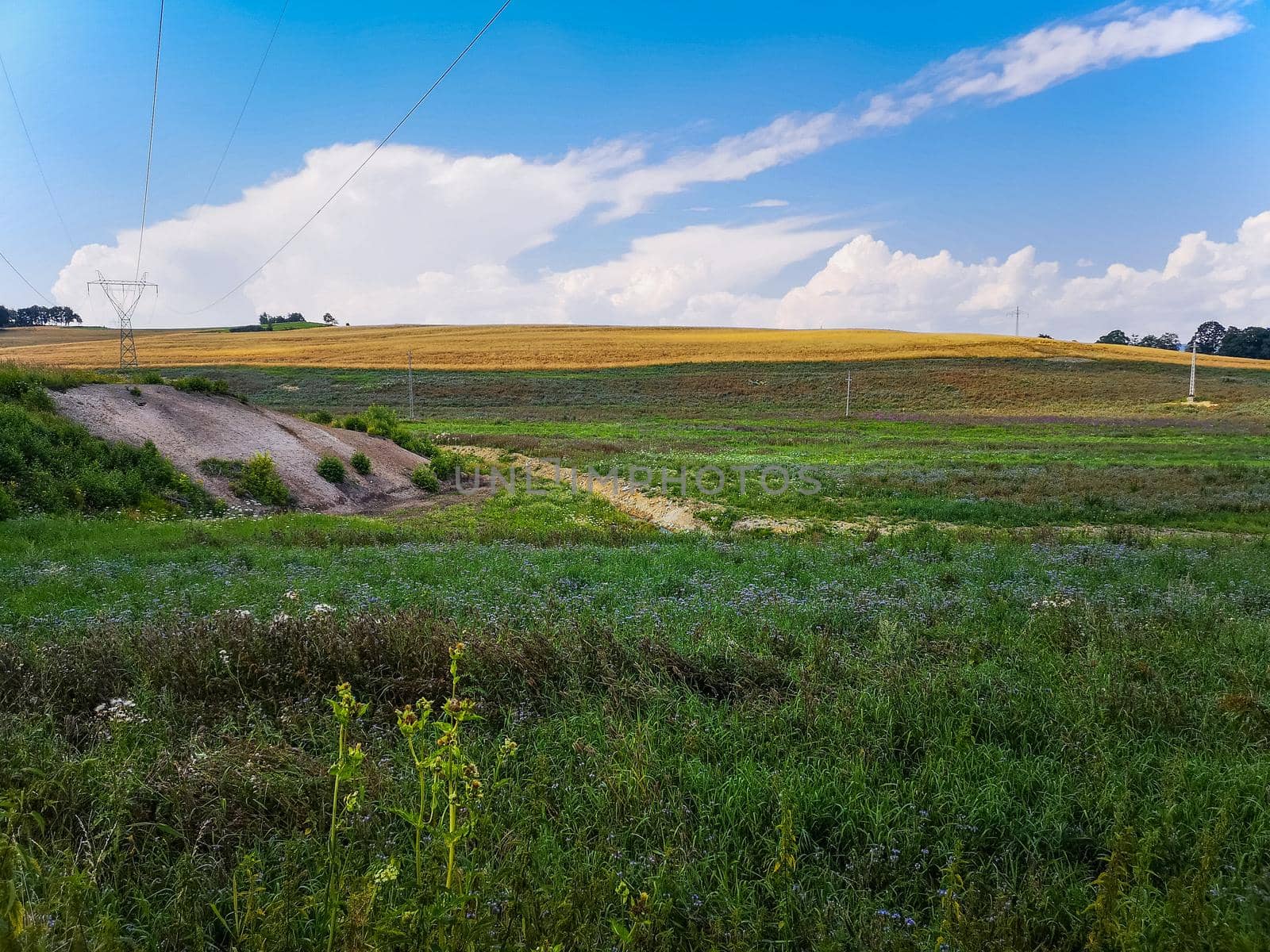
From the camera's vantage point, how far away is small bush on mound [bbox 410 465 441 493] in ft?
90.3

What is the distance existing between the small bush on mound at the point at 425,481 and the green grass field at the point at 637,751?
15546 millimetres

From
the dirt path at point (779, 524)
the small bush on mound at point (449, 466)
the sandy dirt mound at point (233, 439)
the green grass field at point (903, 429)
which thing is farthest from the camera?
the small bush on mound at point (449, 466)

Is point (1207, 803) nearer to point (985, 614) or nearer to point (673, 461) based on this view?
point (985, 614)

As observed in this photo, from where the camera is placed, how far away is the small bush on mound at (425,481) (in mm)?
27516

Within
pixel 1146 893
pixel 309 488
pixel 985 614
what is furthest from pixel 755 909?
pixel 309 488

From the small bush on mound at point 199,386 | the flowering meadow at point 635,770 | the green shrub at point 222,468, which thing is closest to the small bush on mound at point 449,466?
the green shrub at point 222,468

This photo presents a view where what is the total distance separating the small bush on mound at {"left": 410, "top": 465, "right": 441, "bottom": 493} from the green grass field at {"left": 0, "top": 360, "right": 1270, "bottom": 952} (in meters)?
15.5

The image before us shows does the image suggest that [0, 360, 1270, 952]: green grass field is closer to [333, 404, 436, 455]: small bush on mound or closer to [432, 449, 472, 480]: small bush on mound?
[432, 449, 472, 480]: small bush on mound

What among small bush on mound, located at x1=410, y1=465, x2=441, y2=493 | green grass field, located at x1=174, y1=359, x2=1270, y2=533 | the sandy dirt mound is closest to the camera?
green grass field, located at x1=174, y1=359, x2=1270, y2=533

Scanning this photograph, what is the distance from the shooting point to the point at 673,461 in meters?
30.9

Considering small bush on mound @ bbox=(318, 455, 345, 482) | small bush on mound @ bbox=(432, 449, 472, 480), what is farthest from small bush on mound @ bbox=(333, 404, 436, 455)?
small bush on mound @ bbox=(318, 455, 345, 482)

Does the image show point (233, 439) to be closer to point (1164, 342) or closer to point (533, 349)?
point (533, 349)

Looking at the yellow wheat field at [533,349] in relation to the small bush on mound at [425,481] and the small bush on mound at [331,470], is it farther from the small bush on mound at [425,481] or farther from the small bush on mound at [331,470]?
the small bush on mound at [331,470]

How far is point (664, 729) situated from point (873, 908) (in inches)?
72.9
